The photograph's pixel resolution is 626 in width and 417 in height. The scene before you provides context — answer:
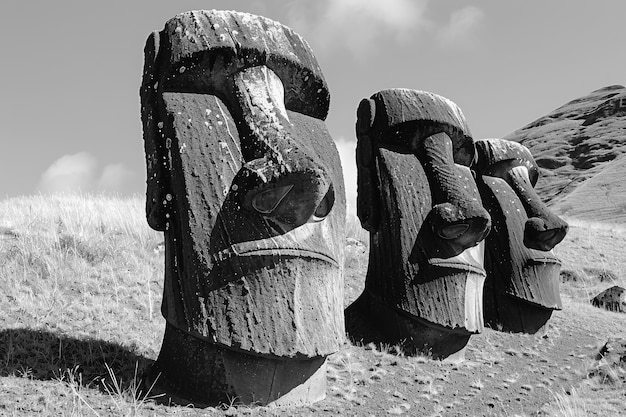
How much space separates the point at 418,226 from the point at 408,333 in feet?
3.07

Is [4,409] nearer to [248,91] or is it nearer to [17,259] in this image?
[248,91]

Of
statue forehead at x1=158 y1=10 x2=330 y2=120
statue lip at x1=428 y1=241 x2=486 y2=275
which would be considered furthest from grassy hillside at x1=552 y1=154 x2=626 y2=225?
statue forehead at x1=158 y1=10 x2=330 y2=120

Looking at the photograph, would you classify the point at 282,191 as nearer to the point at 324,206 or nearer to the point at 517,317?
the point at 324,206

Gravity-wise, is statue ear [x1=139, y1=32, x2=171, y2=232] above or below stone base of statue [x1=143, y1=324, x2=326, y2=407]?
above

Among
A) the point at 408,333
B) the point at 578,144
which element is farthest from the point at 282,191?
the point at 578,144

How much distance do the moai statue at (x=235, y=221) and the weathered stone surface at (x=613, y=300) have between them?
22.0ft

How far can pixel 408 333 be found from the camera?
18.7 feet

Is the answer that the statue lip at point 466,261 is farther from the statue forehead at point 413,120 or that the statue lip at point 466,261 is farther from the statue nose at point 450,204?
the statue forehead at point 413,120

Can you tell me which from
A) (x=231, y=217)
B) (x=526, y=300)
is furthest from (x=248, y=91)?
(x=526, y=300)

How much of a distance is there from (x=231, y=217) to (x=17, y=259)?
11.9 ft

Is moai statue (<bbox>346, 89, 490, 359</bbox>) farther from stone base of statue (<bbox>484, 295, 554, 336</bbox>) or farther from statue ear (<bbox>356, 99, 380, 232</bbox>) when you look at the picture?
stone base of statue (<bbox>484, 295, 554, 336</bbox>)

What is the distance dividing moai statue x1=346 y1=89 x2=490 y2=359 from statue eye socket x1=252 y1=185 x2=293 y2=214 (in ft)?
7.15

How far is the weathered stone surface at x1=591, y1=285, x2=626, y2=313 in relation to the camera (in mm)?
9414

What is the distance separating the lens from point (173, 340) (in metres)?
3.93
